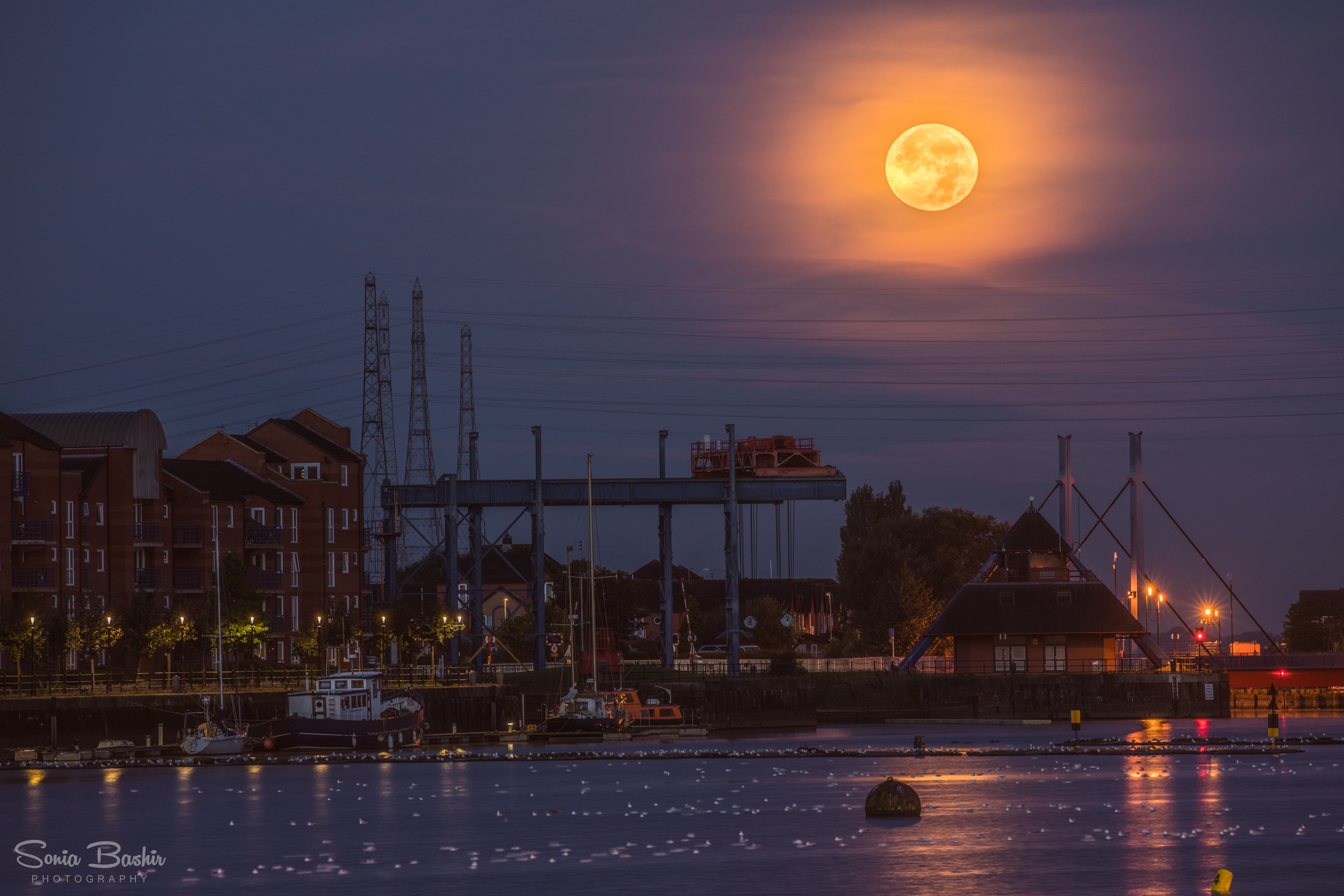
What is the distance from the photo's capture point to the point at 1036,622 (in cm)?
11300

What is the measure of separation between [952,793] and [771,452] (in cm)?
5423

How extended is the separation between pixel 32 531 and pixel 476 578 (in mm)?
24357

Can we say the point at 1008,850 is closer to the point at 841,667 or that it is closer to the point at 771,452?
the point at 771,452

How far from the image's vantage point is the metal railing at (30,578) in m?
88.7

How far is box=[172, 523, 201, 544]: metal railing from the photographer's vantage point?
10450cm

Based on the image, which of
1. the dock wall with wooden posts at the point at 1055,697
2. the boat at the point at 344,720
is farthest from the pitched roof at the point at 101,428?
the dock wall with wooden posts at the point at 1055,697

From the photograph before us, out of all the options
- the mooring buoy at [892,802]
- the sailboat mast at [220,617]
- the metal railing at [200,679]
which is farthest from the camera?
the metal railing at [200,679]

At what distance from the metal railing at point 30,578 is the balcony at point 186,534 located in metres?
14.8

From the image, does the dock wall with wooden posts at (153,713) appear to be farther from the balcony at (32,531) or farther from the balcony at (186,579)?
the balcony at (186,579)

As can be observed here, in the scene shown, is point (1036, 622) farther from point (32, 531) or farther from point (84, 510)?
point (32, 531)

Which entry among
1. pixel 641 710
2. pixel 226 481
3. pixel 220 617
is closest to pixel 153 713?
pixel 220 617

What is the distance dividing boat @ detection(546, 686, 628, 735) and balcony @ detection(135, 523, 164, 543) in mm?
28058

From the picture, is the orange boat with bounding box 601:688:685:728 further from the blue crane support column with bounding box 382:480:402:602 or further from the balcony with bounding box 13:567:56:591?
the balcony with bounding box 13:567:56:591

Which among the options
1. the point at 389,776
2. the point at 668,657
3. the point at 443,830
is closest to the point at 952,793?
the point at 443,830
